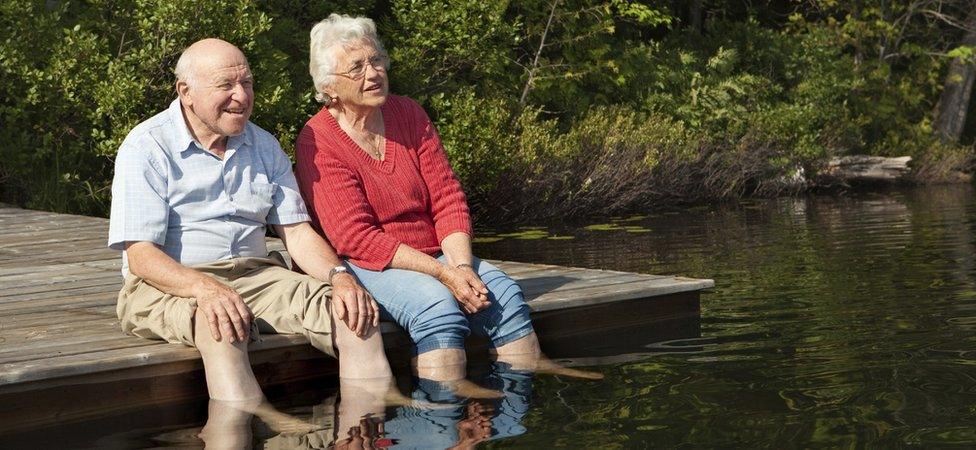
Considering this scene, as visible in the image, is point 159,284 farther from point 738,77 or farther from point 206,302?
point 738,77

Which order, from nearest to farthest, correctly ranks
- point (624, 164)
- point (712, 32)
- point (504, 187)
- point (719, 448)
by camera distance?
point (719, 448) < point (504, 187) < point (624, 164) < point (712, 32)

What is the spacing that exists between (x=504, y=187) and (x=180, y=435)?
10.5 metres

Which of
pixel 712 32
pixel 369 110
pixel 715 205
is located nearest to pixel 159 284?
pixel 369 110

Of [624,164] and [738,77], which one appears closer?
[624,164]

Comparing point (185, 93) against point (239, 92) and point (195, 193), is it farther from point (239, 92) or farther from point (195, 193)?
point (195, 193)

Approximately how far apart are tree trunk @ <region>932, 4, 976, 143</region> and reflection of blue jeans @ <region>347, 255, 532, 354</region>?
1910cm

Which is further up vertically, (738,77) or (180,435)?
(738,77)

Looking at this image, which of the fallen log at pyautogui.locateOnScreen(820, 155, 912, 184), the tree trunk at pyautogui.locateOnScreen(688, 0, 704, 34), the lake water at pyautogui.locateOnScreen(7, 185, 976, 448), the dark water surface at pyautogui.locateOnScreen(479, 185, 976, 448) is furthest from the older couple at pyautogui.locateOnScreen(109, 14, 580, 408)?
the tree trunk at pyautogui.locateOnScreen(688, 0, 704, 34)

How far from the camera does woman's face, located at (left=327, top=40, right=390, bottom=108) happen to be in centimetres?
545

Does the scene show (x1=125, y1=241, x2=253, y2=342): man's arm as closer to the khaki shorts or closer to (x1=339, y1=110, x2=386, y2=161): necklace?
the khaki shorts

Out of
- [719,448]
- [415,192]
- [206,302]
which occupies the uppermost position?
[415,192]

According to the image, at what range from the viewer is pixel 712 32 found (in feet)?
70.1

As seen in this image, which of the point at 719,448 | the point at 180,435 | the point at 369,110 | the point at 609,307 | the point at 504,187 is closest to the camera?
the point at 719,448

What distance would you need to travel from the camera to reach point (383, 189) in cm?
559
